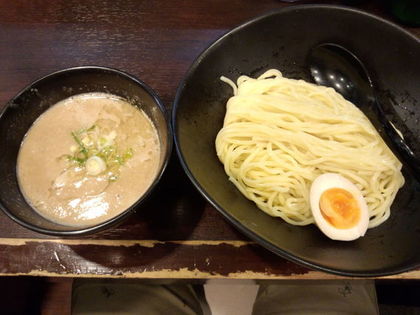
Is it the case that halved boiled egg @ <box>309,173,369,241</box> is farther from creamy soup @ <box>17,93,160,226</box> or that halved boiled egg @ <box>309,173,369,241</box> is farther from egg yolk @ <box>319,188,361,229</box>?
creamy soup @ <box>17,93,160,226</box>

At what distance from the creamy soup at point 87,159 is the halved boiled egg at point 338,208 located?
571 mm

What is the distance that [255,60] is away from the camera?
62.1 inches

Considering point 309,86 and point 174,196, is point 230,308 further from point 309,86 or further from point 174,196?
point 309,86

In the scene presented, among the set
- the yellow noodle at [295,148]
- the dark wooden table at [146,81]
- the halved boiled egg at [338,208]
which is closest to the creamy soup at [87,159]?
the dark wooden table at [146,81]

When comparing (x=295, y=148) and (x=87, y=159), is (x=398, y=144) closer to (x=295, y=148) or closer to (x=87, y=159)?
(x=295, y=148)

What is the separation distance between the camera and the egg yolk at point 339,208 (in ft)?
3.94

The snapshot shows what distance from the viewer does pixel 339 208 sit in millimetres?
1237

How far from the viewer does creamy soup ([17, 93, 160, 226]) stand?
1238mm

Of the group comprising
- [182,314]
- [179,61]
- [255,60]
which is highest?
[255,60]

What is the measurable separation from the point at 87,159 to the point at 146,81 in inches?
21.3

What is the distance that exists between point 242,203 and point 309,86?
24.4 inches

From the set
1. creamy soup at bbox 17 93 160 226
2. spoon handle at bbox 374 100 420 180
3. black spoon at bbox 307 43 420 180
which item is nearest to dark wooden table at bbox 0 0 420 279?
creamy soup at bbox 17 93 160 226

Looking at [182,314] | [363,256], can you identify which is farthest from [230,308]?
[363,256]

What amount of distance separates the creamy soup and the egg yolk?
59cm
